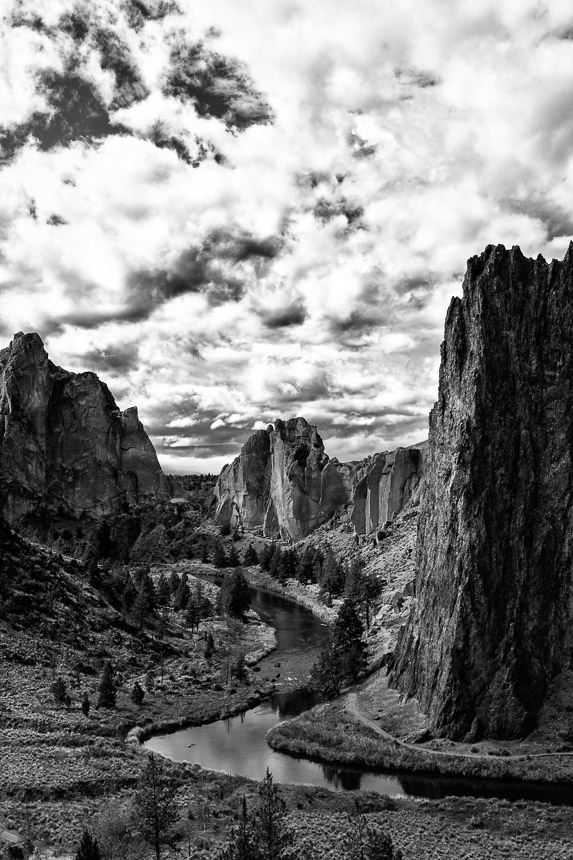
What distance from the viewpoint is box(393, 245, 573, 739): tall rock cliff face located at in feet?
203

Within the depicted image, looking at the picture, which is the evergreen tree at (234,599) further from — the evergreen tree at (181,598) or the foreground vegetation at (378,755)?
the foreground vegetation at (378,755)

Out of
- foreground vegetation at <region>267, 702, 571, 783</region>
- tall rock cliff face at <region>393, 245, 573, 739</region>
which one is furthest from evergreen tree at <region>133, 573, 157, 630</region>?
tall rock cliff face at <region>393, 245, 573, 739</region>

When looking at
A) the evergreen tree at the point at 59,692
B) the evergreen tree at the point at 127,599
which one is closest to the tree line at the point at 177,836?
the evergreen tree at the point at 59,692

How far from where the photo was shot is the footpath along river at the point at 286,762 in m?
50.5

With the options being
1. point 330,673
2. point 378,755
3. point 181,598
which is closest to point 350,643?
point 330,673

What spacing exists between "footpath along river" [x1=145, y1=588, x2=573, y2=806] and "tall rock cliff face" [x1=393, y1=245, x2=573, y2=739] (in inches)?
328

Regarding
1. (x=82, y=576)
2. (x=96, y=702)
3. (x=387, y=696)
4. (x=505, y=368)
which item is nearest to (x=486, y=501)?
(x=505, y=368)

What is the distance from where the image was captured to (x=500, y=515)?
219 ft

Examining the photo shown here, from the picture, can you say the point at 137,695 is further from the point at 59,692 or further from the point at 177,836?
the point at 177,836

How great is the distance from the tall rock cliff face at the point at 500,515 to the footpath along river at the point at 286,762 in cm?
833

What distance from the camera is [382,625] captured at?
102 meters

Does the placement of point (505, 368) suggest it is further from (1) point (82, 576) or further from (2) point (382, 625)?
(1) point (82, 576)

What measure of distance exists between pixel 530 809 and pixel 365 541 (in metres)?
140

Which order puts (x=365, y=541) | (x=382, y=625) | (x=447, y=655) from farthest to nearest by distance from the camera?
(x=365, y=541) → (x=382, y=625) → (x=447, y=655)
